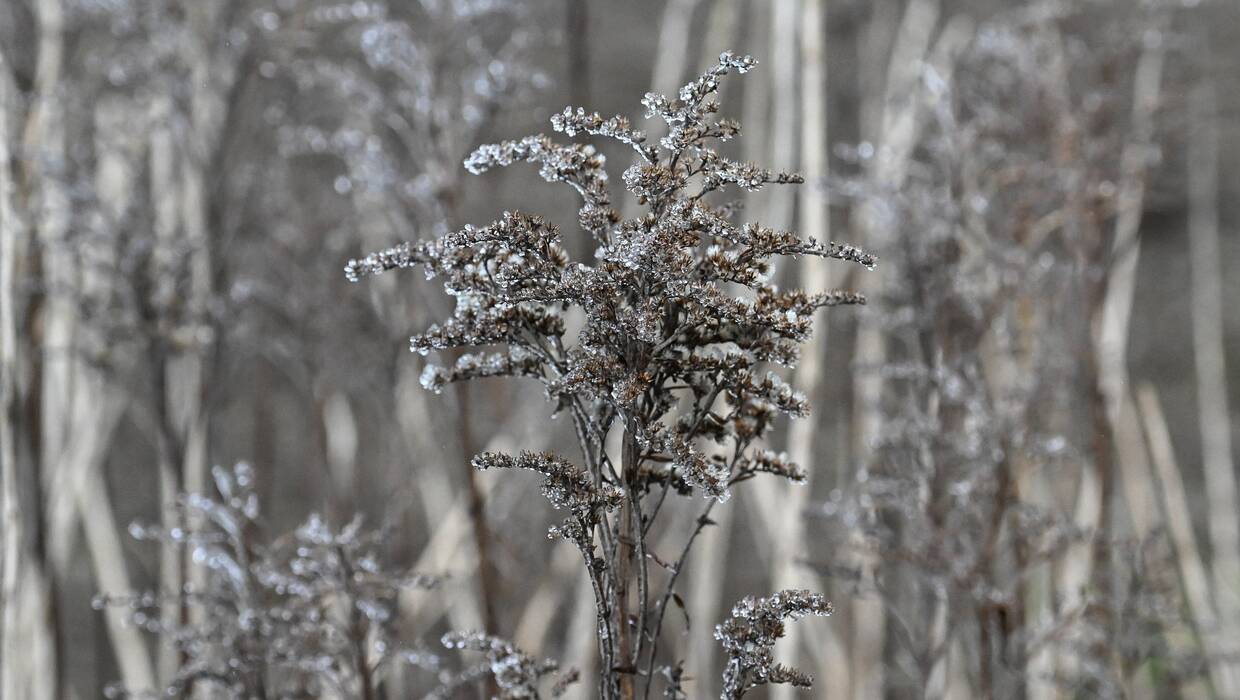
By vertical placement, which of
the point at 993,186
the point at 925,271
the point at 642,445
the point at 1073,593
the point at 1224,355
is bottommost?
the point at 642,445

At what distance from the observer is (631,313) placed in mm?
586

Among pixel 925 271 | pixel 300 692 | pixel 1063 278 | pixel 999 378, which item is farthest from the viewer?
pixel 999 378

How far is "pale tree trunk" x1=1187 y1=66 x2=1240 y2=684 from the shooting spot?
2045 mm

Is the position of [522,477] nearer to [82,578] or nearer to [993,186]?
[993,186]

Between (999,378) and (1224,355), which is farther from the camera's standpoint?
(1224,355)

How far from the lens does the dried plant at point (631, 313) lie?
0.58 meters

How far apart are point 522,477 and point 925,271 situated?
1125 millimetres

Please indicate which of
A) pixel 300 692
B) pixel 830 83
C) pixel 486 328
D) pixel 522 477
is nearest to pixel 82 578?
pixel 522 477

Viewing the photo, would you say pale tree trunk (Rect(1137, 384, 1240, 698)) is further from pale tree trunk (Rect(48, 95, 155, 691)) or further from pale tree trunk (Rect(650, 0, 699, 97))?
pale tree trunk (Rect(48, 95, 155, 691))

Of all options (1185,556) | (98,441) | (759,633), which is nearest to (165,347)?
(98,441)

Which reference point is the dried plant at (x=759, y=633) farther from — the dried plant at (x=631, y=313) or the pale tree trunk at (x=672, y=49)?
the pale tree trunk at (x=672, y=49)

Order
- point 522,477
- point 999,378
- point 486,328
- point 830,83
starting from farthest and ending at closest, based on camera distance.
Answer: point 830,83 < point 522,477 < point 999,378 < point 486,328

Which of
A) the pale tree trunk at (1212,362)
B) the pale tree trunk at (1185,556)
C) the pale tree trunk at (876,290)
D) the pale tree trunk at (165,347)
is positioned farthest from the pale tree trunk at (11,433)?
the pale tree trunk at (1212,362)

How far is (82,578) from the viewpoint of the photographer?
267cm
